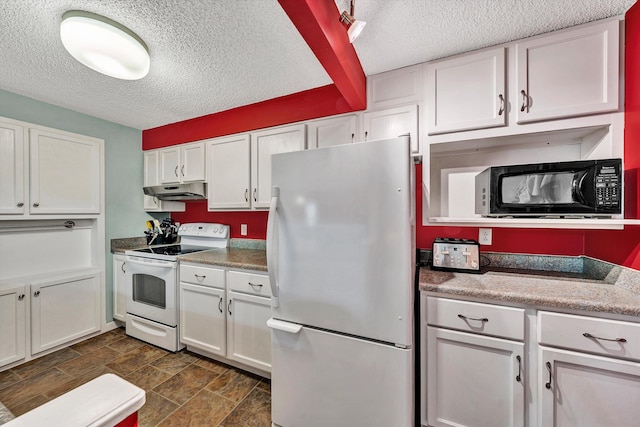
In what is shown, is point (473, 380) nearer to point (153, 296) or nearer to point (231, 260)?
point (231, 260)

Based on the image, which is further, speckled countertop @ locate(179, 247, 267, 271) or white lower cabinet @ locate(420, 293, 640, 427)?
speckled countertop @ locate(179, 247, 267, 271)

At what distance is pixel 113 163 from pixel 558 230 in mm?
4122

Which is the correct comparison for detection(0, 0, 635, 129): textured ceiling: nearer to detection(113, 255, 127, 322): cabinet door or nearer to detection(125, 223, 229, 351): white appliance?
detection(125, 223, 229, 351): white appliance

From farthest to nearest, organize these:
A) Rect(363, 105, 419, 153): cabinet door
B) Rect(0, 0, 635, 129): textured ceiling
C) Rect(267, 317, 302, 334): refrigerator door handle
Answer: Rect(363, 105, 419, 153): cabinet door < Rect(267, 317, 302, 334): refrigerator door handle < Rect(0, 0, 635, 129): textured ceiling

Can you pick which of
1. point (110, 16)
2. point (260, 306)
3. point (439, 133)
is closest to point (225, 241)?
point (260, 306)

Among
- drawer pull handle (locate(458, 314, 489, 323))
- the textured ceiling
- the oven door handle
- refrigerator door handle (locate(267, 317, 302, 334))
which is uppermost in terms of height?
the textured ceiling

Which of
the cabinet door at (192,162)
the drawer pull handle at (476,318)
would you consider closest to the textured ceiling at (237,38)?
the cabinet door at (192,162)

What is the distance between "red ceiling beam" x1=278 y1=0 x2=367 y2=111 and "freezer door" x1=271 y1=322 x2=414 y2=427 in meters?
1.47

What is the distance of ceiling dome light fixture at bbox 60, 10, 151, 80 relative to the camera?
4.33 feet

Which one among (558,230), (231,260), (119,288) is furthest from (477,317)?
(119,288)

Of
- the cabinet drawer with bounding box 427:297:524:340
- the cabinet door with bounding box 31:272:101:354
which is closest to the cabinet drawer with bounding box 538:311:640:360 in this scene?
the cabinet drawer with bounding box 427:297:524:340

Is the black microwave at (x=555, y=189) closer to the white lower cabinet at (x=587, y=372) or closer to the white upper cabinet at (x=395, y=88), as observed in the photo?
the white lower cabinet at (x=587, y=372)

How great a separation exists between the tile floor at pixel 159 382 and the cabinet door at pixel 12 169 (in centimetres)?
134

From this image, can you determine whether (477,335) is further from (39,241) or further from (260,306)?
(39,241)
